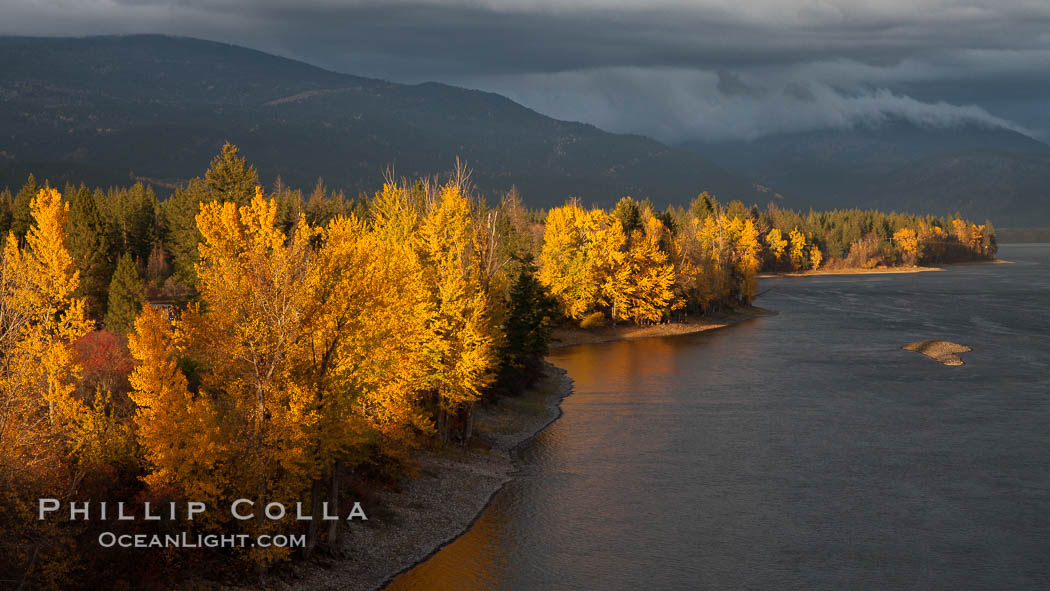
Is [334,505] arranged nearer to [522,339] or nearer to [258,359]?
[258,359]

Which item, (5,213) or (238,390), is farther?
(5,213)

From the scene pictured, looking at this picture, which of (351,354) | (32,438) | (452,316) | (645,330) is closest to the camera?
(32,438)

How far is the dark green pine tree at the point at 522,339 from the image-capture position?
7200 centimetres

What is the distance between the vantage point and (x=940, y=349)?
98438 mm

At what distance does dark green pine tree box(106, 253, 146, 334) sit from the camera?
6906cm

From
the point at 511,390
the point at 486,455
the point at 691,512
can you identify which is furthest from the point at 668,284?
the point at 691,512

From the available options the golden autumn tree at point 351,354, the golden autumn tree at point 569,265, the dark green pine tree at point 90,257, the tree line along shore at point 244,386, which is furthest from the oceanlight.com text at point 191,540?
the golden autumn tree at point 569,265

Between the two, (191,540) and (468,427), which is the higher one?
(191,540)

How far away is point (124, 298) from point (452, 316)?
113ft

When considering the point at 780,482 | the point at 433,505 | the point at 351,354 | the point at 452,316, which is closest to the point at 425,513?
the point at 433,505

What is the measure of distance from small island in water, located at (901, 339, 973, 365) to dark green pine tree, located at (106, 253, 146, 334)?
8175 cm

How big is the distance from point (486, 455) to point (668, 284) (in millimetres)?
72726

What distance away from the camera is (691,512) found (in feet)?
148

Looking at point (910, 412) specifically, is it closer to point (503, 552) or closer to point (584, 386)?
point (584, 386)
